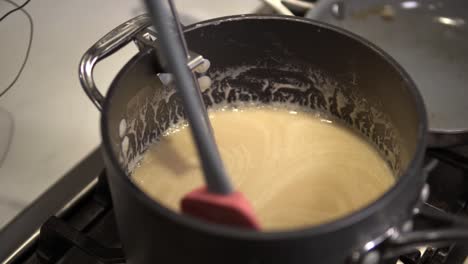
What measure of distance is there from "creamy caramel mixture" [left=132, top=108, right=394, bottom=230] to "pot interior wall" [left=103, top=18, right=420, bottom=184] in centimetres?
2

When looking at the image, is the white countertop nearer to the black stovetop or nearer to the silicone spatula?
the black stovetop

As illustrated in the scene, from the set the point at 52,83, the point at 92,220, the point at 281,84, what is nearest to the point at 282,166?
the point at 281,84

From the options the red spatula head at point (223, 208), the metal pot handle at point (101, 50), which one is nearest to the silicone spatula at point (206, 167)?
the red spatula head at point (223, 208)

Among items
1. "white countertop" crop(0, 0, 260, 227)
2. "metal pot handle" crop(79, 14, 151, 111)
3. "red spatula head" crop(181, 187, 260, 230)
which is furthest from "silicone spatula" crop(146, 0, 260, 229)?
"white countertop" crop(0, 0, 260, 227)

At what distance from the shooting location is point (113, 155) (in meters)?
0.35

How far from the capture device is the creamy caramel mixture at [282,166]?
495 millimetres

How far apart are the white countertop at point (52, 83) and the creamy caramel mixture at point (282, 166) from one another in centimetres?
10

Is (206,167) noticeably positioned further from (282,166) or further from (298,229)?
(282,166)

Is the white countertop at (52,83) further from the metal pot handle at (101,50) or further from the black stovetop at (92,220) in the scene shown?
the metal pot handle at (101,50)

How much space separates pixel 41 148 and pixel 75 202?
0.25ft

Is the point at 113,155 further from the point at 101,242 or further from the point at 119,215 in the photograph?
the point at 101,242

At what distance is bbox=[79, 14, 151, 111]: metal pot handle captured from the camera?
0.43 metres

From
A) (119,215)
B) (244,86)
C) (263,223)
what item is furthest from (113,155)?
(244,86)

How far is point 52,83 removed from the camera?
2.17 ft
